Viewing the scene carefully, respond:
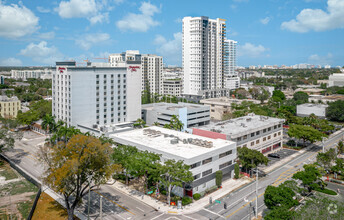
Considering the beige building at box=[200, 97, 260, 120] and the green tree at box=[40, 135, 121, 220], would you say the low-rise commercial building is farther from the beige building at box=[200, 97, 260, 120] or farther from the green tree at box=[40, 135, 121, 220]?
the beige building at box=[200, 97, 260, 120]

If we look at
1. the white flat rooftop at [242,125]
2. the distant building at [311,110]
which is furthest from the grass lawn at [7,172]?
the distant building at [311,110]

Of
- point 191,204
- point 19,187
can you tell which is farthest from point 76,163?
point 19,187

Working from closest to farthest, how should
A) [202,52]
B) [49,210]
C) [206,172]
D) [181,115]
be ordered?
[49,210], [206,172], [181,115], [202,52]

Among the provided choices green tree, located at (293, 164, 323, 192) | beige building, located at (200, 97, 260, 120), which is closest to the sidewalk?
green tree, located at (293, 164, 323, 192)

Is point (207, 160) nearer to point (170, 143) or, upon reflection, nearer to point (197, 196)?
point (197, 196)

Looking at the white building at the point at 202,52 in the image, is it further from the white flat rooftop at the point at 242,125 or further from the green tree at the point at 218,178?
the green tree at the point at 218,178

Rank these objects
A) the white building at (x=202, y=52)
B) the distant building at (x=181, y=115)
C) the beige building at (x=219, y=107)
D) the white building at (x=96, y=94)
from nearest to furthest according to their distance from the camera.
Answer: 1. the white building at (x=96, y=94)
2. the distant building at (x=181, y=115)
3. the beige building at (x=219, y=107)
4. the white building at (x=202, y=52)
